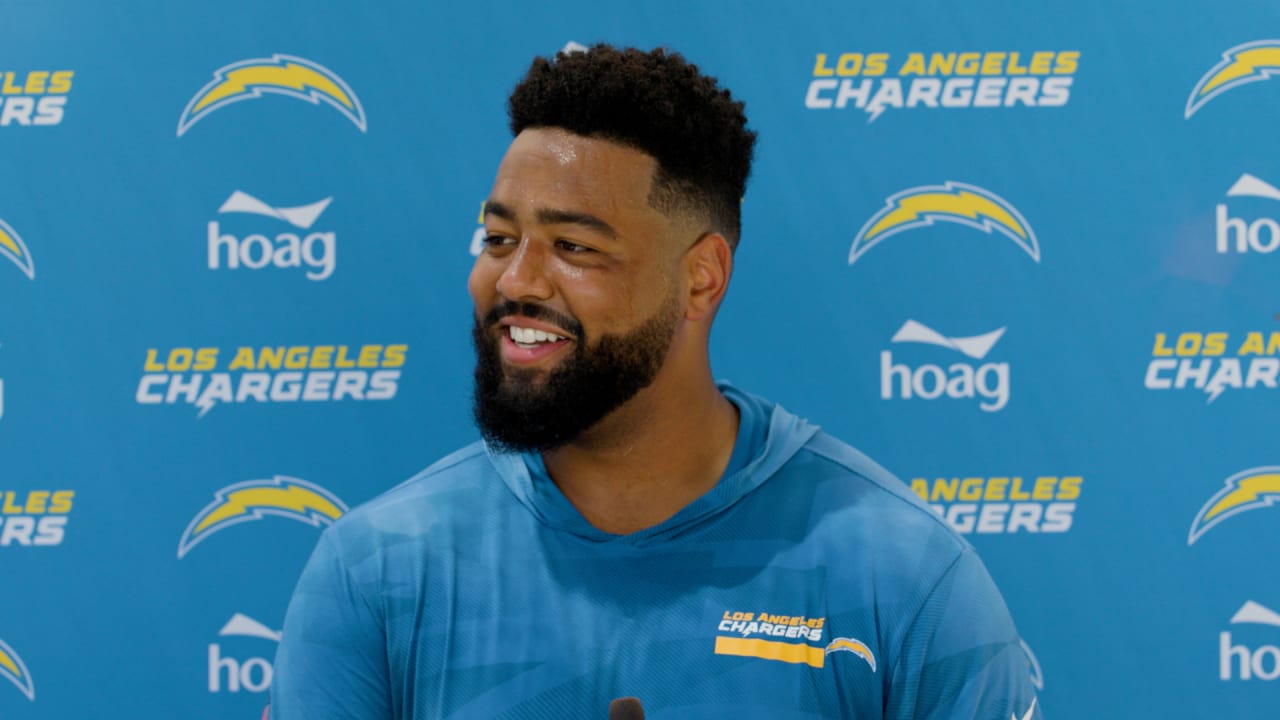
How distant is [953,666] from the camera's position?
3.92ft

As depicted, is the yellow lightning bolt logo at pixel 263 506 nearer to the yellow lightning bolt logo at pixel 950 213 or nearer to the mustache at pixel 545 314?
the mustache at pixel 545 314

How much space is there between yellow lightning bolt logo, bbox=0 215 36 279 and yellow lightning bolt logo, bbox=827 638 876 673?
62.7 inches

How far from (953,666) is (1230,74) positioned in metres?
1.40

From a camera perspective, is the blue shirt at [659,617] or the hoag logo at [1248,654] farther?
the hoag logo at [1248,654]

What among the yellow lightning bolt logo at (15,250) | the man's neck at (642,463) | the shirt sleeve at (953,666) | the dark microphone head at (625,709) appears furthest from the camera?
the yellow lightning bolt logo at (15,250)

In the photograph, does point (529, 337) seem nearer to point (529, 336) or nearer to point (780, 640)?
point (529, 336)

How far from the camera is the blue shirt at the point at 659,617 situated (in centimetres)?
119

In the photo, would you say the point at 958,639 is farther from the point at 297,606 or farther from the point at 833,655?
the point at 297,606

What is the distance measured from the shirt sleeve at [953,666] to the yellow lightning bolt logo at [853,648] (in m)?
0.03

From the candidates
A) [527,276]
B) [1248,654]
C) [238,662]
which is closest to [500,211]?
[527,276]

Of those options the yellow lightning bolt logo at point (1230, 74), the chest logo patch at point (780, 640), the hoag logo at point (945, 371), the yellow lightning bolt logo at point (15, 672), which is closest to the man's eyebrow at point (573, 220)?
the chest logo patch at point (780, 640)

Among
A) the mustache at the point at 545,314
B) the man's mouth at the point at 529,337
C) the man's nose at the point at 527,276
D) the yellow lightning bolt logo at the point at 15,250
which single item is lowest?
the man's mouth at the point at 529,337

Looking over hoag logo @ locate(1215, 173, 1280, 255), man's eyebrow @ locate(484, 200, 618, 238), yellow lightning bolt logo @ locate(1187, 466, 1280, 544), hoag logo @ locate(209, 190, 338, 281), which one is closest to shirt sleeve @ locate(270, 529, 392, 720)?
man's eyebrow @ locate(484, 200, 618, 238)

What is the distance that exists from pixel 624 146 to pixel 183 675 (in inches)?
54.6
